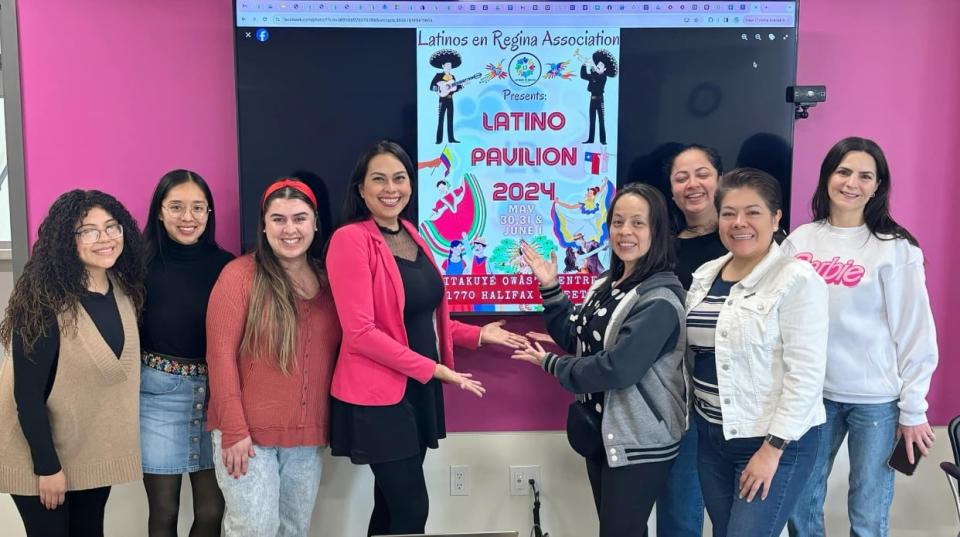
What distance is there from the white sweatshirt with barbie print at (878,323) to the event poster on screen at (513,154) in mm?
802

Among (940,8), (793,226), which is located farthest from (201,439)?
(940,8)

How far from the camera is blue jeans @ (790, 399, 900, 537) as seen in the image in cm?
188

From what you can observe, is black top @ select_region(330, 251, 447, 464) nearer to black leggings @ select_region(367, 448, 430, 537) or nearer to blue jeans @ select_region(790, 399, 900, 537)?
black leggings @ select_region(367, 448, 430, 537)

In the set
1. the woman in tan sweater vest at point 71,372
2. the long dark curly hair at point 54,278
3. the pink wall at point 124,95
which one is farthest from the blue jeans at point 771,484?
the pink wall at point 124,95

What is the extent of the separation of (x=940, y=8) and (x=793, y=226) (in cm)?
101

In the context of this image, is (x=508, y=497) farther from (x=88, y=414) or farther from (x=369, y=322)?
(x=88, y=414)

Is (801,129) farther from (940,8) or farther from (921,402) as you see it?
(921,402)

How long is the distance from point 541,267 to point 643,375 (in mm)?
607

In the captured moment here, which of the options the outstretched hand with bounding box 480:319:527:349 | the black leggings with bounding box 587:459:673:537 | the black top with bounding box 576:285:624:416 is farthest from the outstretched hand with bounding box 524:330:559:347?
the black leggings with bounding box 587:459:673:537

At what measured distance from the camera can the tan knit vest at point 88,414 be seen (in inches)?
67.6

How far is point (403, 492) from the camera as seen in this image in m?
1.95

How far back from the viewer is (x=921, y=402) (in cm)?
186

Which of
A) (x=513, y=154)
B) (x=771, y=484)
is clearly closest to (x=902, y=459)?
(x=771, y=484)

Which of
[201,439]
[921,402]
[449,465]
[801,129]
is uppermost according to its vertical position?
[801,129]
